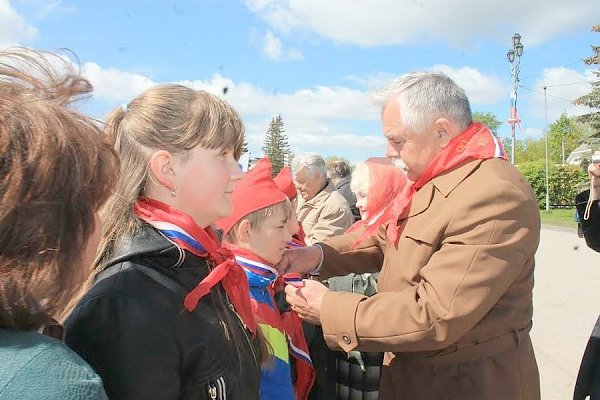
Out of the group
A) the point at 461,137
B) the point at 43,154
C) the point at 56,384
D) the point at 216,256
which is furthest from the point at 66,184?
the point at 461,137

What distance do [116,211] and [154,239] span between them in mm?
152

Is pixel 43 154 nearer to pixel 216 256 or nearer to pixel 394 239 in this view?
pixel 216 256

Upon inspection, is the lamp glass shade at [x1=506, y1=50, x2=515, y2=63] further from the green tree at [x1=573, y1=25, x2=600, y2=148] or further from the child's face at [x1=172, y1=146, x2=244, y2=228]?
the child's face at [x1=172, y1=146, x2=244, y2=228]

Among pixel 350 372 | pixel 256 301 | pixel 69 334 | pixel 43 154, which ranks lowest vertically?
pixel 350 372

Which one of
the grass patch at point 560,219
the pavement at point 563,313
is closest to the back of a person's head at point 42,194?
the pavement at point 563,313

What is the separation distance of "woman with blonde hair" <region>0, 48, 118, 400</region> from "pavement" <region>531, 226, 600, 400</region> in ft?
14.5

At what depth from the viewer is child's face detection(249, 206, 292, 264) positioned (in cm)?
241

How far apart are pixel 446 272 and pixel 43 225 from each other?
4.39 ft

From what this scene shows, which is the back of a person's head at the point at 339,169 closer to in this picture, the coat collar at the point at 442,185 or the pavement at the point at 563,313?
the pavement at the point at 563,313

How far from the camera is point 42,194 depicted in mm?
890

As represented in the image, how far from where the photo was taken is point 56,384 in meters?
0.79

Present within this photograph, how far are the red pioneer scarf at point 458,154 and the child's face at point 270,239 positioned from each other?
50 centimetres

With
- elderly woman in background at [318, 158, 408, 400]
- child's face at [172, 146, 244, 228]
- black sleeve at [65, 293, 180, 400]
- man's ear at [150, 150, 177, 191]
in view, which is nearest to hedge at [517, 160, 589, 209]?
elderly woman in background at [318, 158, 408, 400]

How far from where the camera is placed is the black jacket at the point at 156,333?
1206 millimetres
